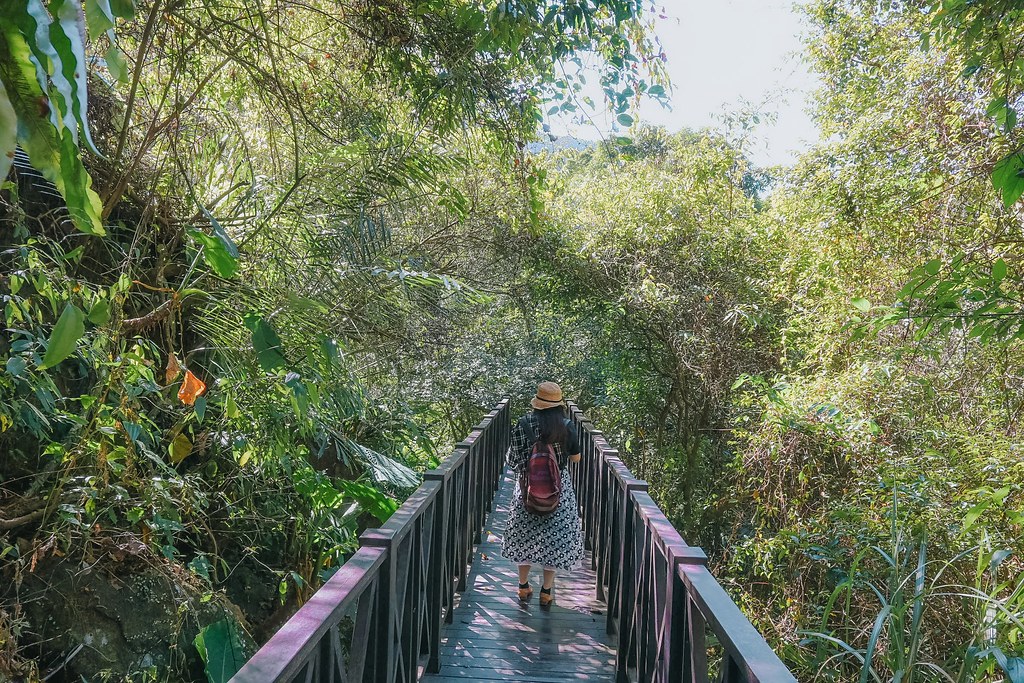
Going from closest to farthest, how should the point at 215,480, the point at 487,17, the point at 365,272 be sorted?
the point at 487,17
the point at 365,272
the point at 215,480

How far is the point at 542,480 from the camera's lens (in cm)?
429

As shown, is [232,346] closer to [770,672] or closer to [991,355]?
[770,672]

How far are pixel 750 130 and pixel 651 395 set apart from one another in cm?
442

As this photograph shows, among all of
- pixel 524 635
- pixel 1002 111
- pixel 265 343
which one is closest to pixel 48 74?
pixel 265 343

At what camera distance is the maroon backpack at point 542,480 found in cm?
429

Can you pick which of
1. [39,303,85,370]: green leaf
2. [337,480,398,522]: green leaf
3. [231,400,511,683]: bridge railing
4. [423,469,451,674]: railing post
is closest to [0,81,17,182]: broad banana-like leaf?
[39,303,85,370]: green leaf

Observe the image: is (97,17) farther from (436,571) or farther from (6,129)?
(436,571)

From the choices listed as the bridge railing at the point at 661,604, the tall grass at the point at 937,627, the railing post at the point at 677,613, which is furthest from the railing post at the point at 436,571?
the tall grass at the point at 937,627

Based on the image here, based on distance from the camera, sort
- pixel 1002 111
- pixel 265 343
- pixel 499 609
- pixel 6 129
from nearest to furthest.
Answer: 1. pixel 6 129
2. pixel 265 343
3. pixel 1002 111
4. pixel 499 609

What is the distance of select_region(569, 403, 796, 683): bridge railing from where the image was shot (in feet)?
5.22

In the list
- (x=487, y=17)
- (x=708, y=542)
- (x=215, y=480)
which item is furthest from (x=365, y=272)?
(x=708, y=542)

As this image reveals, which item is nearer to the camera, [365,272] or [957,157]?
[365,272]

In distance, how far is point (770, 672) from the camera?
4.60 feet

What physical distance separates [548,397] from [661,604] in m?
1.96
